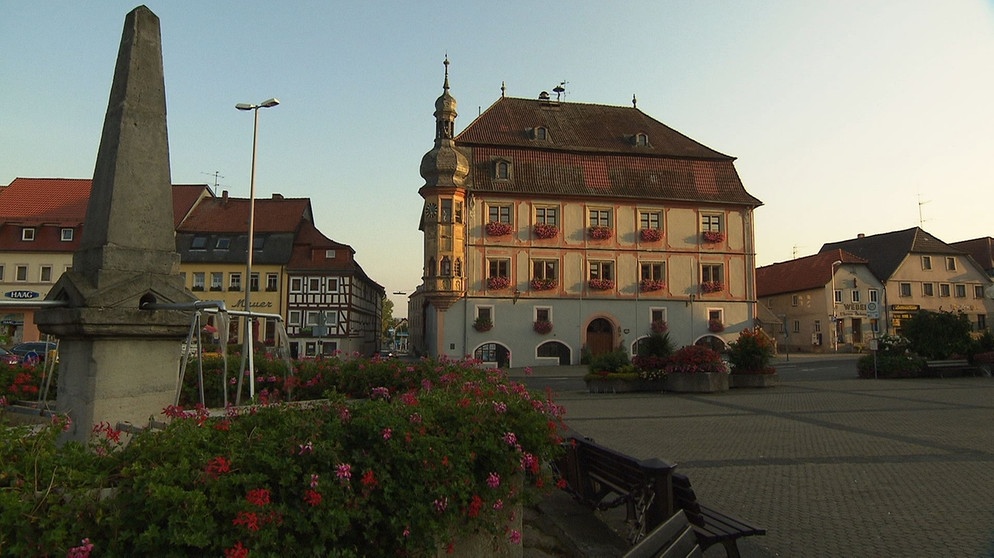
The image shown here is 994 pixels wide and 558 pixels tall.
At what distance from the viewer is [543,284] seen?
131 ft

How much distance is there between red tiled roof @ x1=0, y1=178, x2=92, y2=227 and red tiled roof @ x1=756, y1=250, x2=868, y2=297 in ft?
197

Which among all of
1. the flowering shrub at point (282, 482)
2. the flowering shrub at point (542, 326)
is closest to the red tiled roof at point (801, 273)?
the flowering shrub at point (542, 326)

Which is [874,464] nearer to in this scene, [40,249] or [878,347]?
[878,347]

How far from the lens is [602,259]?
1612 inches

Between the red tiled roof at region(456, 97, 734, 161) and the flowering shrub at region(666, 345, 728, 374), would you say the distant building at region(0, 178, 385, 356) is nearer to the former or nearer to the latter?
the red tiled roof at region(456, 97, 734, 161)

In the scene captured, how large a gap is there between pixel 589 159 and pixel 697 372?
22525 mm

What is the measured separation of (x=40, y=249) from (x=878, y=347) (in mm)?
53327

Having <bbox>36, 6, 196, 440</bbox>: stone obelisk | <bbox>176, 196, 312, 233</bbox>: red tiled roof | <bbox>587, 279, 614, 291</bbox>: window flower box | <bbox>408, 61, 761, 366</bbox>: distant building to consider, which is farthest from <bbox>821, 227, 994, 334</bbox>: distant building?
<bbox>36, 6, 196, 440</bbox>: stone obelisk

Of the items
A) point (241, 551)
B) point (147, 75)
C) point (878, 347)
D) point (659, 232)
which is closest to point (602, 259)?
point (659, 232)

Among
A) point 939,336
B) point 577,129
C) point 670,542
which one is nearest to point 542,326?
point 577,129

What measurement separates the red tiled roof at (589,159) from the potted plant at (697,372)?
1947cm

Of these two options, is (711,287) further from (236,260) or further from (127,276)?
(127,276)

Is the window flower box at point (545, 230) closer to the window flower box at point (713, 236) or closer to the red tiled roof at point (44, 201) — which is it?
the window flower box at point (713, 236)

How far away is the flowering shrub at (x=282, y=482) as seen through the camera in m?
2.94
